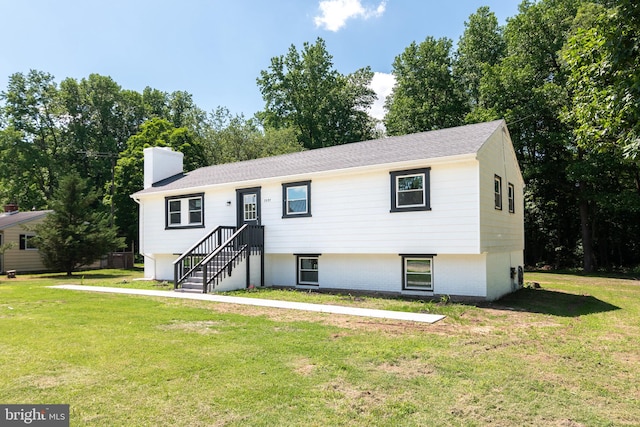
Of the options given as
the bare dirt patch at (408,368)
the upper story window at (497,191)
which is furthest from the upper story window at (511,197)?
the bare dirt patch at (408,368)

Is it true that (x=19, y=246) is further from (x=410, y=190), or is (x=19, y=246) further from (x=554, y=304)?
(x=554, y=304)

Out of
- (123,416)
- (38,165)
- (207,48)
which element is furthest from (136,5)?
(38,165)

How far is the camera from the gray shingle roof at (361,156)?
12.8 metres

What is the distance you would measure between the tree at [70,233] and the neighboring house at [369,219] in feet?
21.7

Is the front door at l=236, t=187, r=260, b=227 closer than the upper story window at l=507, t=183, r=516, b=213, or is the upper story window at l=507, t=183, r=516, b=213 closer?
the upper story window at l=507, t=183, r=516, b=213

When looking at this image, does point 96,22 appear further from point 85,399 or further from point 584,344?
point 584,344

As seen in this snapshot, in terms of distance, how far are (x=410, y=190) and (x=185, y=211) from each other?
33.6 ft

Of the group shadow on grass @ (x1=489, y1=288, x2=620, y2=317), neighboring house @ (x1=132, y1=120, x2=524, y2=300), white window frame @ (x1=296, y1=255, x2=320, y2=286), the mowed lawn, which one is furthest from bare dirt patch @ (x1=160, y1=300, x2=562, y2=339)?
white window frame @ (x1=296, y1=255, x2=320, y2=286)

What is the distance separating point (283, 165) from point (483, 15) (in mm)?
27713

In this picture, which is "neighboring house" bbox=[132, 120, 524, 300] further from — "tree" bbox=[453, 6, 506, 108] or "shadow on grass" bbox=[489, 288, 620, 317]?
"tree" bbox=[453, 6, 506, 108]

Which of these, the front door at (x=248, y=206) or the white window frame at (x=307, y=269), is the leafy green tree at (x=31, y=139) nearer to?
the front door at (x=248, y=206)

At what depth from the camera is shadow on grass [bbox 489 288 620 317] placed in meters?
10.8

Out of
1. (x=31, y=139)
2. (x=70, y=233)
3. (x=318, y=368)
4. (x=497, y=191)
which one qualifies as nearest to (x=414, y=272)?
(x=497, y=191)

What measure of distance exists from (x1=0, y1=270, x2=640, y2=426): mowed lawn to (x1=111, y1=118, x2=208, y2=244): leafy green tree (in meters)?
23.3
